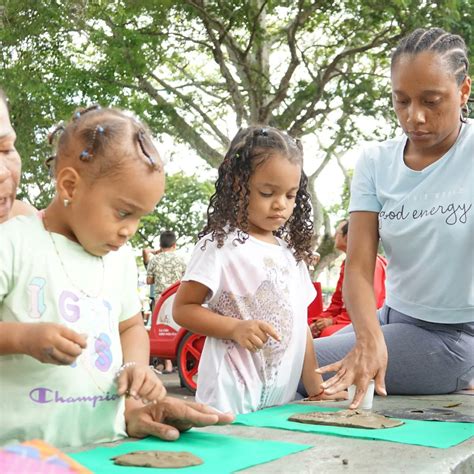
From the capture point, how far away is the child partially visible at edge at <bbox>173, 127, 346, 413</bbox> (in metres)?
2.75

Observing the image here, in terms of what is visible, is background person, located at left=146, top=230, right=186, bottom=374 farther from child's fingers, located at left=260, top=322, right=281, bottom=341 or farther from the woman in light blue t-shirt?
child's fingers, located at left=260, top=322, right=281, bottom=341

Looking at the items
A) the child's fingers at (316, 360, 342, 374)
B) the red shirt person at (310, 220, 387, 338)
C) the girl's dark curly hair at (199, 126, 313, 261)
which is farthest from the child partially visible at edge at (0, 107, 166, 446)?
the red shirt person at (310, 220, 387, 338)

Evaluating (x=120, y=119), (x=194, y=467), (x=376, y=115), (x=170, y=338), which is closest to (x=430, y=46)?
(x=120, y=119)

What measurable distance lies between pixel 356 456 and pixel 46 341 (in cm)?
78

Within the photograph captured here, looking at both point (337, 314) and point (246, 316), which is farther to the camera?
point (337, 314)

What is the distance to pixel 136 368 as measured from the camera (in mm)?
1854

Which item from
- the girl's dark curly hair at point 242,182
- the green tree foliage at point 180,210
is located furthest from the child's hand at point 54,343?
the green tree foliage at point 180,210

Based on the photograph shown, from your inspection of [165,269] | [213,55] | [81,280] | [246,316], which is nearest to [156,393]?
[81,280]

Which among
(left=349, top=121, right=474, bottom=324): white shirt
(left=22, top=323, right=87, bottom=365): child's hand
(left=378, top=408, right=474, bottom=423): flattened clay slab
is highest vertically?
(left=349, top=121, right=474, bottom=324): white shirt

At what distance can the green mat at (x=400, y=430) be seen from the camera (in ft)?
6.88

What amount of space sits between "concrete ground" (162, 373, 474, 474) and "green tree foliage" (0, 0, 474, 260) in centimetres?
753

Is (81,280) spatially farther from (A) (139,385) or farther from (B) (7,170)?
(B) (7,170)

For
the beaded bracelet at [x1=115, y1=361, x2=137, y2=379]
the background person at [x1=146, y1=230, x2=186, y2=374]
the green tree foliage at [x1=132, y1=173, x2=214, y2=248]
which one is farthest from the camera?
the green tree foliage at [x1=132, y1=173, x2=214, y2=248]

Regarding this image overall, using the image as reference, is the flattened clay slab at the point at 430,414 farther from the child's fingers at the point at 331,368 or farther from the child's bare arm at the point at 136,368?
the child's bare arm at the point at 136,368
